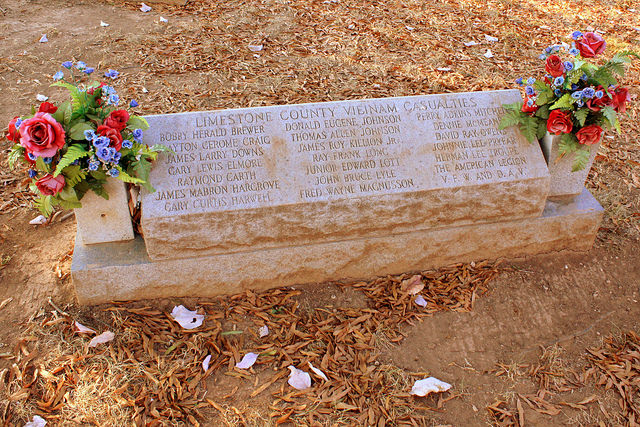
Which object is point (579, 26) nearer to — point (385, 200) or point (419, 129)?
point (419, 129)

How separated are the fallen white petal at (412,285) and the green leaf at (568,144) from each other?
1386 millimetres

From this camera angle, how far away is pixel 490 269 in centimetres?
407

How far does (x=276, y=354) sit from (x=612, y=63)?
10.0 ft

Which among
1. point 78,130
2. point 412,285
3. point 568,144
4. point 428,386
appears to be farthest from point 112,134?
point 568,144

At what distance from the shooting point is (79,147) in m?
3.04

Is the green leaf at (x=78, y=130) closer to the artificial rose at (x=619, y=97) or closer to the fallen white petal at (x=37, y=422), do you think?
the fallen white petal at (x=37, y=422)

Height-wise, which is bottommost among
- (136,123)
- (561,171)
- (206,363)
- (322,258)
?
(206,363)

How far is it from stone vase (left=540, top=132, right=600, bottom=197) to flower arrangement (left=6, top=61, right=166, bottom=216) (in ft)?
9.08

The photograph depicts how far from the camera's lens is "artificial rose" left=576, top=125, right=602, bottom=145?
360 centimetres

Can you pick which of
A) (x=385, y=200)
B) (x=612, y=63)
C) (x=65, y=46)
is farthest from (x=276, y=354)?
(x=65, y=46)

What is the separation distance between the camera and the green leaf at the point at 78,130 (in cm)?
308

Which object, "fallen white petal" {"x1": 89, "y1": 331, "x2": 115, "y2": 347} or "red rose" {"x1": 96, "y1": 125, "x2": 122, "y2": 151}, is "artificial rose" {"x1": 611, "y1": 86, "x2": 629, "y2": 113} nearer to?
"red rose" {"x1": 96, "y1": 125, "x2": 122, "y2": 151}

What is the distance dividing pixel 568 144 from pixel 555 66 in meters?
0.56

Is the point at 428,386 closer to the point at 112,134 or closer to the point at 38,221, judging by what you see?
the point at 112,134
